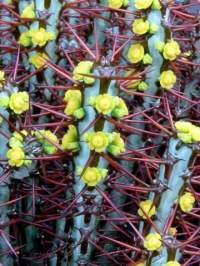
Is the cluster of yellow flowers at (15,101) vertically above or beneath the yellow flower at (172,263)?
above

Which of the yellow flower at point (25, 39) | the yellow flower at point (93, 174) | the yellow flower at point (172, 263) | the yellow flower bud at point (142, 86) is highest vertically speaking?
the yellow flower at point (25, 39)

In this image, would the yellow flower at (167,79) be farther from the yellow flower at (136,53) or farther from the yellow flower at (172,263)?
the yellow flower at (172,263)

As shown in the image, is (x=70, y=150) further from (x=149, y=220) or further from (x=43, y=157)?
(x=149, y=220)

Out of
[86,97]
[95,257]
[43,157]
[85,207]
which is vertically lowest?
[95,257]

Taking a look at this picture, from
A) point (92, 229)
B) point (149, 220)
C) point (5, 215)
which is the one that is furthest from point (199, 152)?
point (5, 215)

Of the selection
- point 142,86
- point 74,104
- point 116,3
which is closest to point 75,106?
point 74,104

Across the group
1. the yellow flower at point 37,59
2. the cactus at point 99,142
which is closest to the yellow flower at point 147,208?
the cactus at point 99,142

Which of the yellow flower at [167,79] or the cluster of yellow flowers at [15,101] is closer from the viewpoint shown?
the cluster of yellow flowers at [15,101]

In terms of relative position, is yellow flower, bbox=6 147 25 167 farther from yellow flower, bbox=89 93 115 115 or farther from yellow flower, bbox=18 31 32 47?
yellow flower, bbox=18 31 32 47
